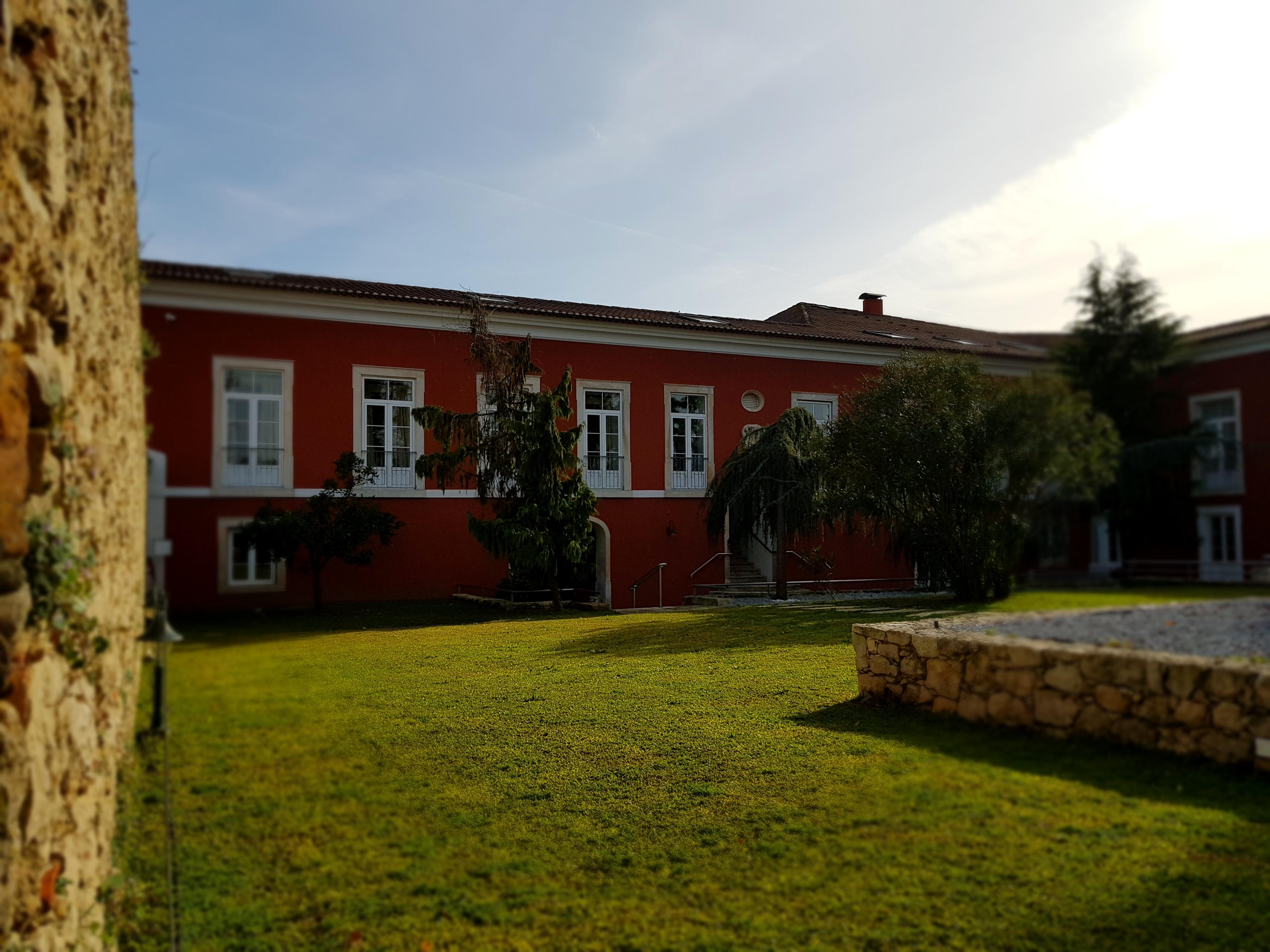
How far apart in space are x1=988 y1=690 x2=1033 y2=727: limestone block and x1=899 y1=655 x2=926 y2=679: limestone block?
27.2 inches

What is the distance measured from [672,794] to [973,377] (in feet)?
11.1

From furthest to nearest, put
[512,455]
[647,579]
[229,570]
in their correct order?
[647,579] → [512,455] → [229,570]

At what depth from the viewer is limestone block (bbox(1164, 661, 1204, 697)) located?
16.1 ft

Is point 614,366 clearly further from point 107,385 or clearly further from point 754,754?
point 754,754

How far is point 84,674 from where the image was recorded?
Answer: 1.99m

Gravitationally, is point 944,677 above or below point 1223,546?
below

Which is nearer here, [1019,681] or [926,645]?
[1019,681]

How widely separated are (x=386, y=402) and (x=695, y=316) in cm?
85

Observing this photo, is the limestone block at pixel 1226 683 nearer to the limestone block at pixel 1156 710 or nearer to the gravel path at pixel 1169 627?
the limestone block at pixel 1156 710

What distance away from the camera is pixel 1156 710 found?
532cm

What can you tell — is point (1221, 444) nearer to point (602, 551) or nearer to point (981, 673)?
point (602, 551)

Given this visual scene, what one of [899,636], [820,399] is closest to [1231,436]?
[820,399]

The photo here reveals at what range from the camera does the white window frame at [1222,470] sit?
5.66 feet

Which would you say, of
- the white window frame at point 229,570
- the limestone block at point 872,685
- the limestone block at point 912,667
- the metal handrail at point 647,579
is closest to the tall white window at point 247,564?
the white window frame at point 229,570
